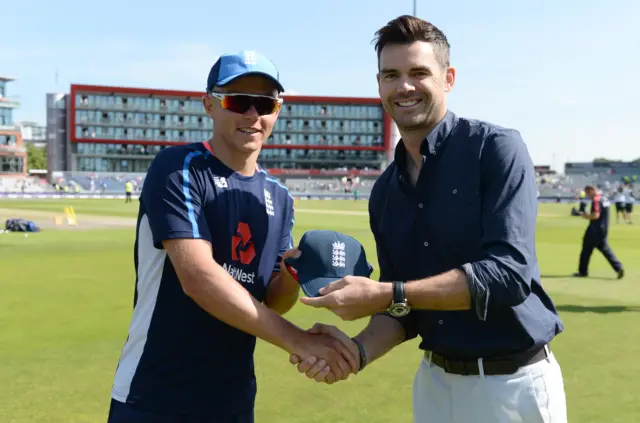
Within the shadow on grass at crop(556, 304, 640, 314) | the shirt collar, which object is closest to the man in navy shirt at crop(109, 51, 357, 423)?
the shirt collar

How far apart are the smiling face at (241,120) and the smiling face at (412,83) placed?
0.60m

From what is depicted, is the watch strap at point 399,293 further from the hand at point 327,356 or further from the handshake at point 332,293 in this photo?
the hand at point 327,356

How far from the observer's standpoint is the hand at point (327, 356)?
311 cm

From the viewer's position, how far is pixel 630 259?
18.1 m

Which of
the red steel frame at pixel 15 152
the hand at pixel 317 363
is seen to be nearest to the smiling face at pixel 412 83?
the hand at pixel 317 363

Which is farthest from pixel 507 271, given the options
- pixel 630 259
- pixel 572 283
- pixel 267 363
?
pixel 630 259

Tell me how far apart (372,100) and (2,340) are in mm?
122859

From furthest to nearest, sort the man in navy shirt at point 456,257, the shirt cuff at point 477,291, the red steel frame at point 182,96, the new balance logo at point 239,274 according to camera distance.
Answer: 1. the red steel frame at point 182,96
2. the new balance logo at point 239,274
3. the man in navy shirt at point 456,257
4. the shirt cuff at point 477,291

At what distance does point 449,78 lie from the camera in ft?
10.5

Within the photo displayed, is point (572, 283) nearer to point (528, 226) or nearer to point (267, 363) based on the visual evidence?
point (267, 363)

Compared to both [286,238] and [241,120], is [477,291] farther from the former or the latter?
[241,120]

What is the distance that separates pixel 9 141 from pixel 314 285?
10579 centimetres

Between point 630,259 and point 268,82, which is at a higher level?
point 268,82

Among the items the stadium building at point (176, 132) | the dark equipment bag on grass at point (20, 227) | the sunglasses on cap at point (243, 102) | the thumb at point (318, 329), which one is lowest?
the dark equipment bag on grass at point (20, 227)
